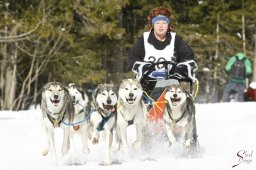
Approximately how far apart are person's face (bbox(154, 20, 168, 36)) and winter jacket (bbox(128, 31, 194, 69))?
10 cm

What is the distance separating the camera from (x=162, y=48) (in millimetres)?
7754

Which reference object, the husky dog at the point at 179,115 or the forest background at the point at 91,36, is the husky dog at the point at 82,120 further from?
the forest background at the point at 91,36

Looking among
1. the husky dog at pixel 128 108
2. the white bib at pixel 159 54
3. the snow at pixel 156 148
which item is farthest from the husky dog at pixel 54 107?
the white bib at pixel 159 54

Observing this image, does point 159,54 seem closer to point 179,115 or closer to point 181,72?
point 181,72

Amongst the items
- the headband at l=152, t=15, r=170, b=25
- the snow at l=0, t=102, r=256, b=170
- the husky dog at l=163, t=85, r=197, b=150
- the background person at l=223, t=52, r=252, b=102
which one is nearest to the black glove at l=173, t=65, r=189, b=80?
the husky dog at l=163, t=85, r=197, b=150

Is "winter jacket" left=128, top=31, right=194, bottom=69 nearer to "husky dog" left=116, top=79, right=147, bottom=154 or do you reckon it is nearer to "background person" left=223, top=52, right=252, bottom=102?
"husky dog" left=116, top=79, right=147, bottom=154

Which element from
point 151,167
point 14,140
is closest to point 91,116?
point 151,167

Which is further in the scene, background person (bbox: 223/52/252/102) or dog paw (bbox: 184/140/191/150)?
background person (bbox: 223/52/252/102)

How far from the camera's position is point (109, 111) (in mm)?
6625

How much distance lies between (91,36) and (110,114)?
1742 centimetres

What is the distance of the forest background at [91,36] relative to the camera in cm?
2252

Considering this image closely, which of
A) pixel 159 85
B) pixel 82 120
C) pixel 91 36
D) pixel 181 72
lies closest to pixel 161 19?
pixel 181 72

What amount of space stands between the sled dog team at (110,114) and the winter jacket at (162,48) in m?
0.70

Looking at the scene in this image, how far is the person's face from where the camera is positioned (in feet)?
25.3
